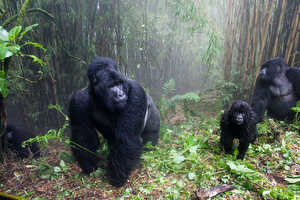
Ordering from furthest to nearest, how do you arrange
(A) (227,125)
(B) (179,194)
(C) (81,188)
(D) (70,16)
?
(D) (70,16)
(A) (227,125)
(C) (81,188)
(B) (179,194)

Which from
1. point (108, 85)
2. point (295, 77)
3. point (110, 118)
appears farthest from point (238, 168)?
point (295, 77)

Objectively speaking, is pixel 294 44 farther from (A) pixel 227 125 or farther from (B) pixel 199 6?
(A) pixel 227 125

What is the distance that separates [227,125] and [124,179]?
4.46 ft

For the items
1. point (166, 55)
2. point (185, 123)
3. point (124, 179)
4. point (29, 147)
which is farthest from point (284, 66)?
point (29, 147)

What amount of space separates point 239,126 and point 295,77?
2.04 meters

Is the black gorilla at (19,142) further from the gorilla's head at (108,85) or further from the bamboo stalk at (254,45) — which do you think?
the bamboo stalk at (254,45)

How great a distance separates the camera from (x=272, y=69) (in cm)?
359

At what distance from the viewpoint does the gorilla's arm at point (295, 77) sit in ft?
11.9

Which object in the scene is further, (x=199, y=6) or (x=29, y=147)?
(x=199, y=6)

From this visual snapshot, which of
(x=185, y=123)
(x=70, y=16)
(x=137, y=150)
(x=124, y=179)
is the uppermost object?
(x=70, y=16)

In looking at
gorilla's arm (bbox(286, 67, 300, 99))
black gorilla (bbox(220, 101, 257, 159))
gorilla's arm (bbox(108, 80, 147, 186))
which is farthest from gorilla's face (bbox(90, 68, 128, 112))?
gorilla's arm (bbox(286, 67, 300, 99))

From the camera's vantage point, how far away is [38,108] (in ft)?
11.7

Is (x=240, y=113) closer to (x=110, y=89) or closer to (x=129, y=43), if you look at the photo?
(x=110, y=89)

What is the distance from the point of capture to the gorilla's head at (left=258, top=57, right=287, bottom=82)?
3.59 metres
